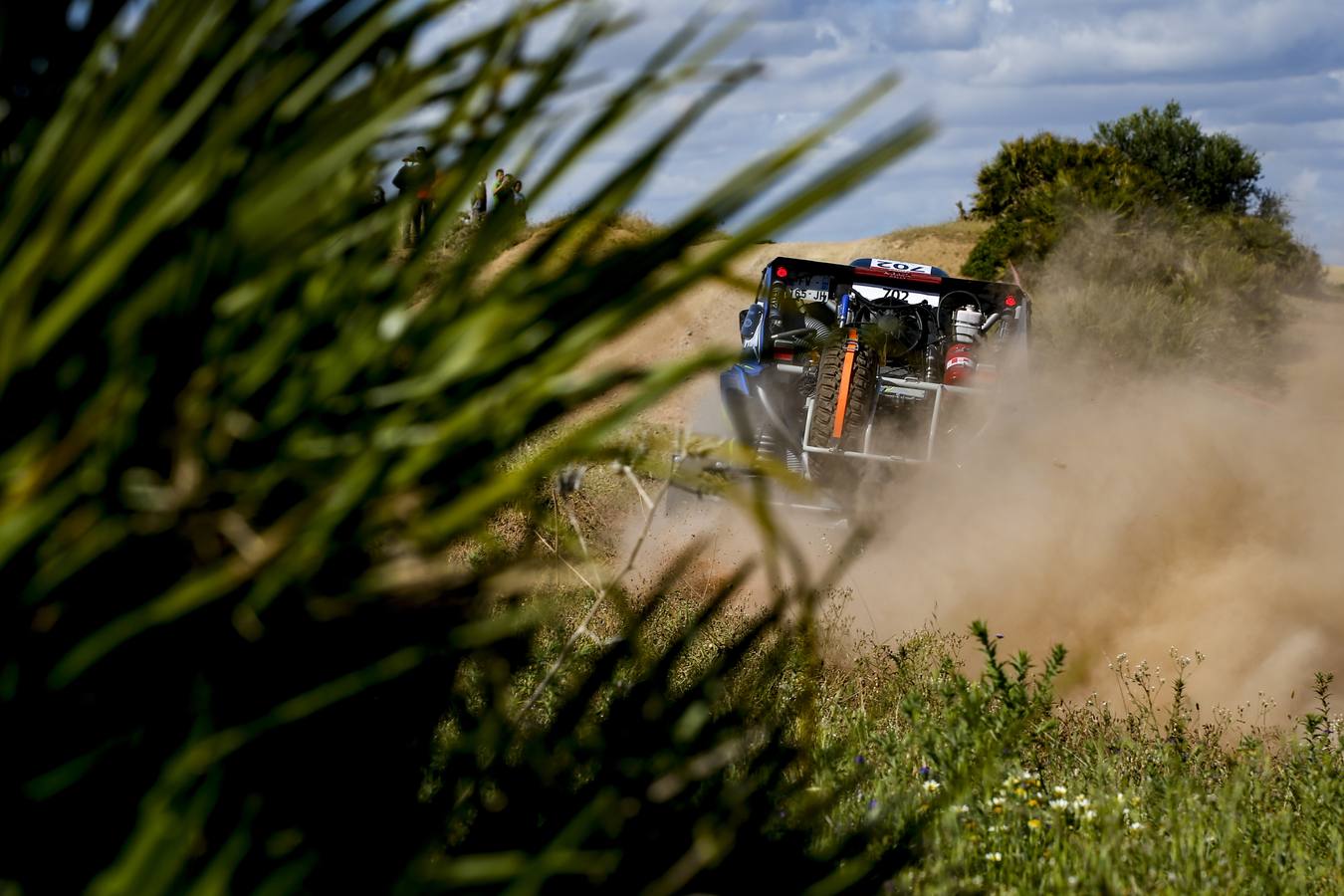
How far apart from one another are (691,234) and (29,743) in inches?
25.5

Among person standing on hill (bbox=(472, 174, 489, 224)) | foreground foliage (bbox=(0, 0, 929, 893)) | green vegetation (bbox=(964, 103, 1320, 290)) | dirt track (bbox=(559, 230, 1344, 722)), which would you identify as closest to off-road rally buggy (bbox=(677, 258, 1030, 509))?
dirt track (bbox=(559, 230, 1344, 722))

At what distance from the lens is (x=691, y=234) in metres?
1.04

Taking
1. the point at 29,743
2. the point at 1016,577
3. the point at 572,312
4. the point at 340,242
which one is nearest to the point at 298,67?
the point at 340,242

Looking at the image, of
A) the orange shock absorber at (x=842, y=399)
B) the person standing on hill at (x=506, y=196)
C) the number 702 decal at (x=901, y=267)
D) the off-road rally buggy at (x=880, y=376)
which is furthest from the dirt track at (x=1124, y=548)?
the person standing on hill at (x=506, y=196)

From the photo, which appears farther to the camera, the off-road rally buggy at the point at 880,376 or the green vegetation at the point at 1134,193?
the green vegetation at the point at 1134,193

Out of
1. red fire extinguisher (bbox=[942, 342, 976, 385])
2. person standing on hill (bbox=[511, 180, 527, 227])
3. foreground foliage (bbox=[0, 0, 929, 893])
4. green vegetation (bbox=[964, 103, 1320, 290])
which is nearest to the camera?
foreground foliage (bbox=[0, 0, 929, 893])

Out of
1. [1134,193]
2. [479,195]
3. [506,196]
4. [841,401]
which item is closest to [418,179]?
[506,196]

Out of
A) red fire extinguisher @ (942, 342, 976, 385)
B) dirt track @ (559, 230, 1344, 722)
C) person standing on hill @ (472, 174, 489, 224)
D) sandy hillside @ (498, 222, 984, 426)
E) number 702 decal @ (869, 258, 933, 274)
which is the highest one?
person standing on hill @ (472, 174, 489, 224)

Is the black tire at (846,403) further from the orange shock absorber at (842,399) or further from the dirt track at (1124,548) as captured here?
the dirt track at (1124,548)

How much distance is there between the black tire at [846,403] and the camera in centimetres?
1002

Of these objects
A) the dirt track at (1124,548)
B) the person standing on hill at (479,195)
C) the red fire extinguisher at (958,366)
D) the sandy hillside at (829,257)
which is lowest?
the sandy hillside at (829,257)

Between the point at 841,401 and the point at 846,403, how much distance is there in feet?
0.15

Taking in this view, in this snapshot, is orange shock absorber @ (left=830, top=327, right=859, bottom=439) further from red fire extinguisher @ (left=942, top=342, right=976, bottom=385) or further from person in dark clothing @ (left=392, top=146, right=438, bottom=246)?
person in dark clothing @ (left=392, top=146, right=438, bottom=246)

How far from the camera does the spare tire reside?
10.0m
